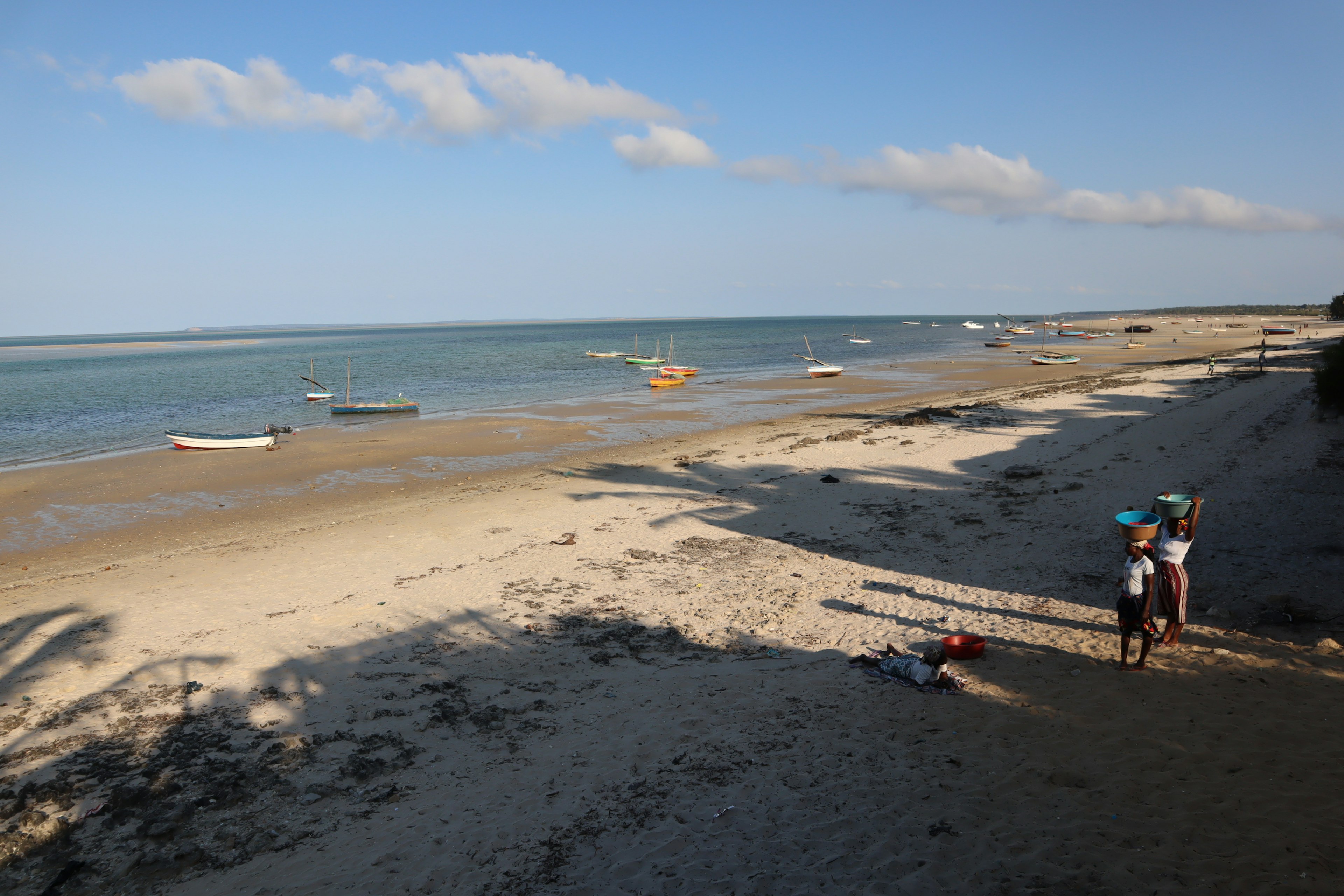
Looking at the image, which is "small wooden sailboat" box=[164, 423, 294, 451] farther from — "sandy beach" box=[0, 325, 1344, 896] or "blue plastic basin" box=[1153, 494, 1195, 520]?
"blue plastic basin" box=[1153, 494, 1195, 520]

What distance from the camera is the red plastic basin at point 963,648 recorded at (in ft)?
26.7

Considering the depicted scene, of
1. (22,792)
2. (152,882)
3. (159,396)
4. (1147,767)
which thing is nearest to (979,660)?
(1147,767)

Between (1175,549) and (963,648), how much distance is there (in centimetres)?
247

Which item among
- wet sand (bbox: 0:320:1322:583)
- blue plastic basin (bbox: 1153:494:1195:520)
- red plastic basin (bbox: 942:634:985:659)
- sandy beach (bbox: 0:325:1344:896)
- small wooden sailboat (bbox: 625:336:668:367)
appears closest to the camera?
sandy beach (bbox: 0:325:1344:896)

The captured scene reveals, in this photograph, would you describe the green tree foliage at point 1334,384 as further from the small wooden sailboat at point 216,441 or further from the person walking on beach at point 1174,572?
the small wooden sailboat at point 216,441

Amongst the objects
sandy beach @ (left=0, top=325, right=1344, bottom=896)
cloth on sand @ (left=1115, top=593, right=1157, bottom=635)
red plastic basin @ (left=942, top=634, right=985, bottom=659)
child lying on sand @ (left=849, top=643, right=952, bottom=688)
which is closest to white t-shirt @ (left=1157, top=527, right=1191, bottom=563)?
cloth on sand @ (left=1115, top=593, right=1157, bottom=635)

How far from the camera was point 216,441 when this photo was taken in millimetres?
26422

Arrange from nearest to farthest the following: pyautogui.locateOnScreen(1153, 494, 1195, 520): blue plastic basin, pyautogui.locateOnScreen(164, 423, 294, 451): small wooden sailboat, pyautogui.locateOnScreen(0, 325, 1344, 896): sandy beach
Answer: pyautogui.locateOnScreen(0, 325, 1344, 896): sandy beach
pyautogui.locateOnScreen(1153, 494, 1195, 520): blue plastic basin
pyautogui.locateOnScreen(164, 423, 294, 451): small wooden sailboat

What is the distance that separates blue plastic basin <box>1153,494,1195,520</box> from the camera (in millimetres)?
7996

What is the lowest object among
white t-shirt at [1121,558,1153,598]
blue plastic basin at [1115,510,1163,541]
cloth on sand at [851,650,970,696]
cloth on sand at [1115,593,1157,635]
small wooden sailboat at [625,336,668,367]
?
cloth on sand at [851,650,970,696]

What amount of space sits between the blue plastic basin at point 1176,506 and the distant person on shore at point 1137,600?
78cm

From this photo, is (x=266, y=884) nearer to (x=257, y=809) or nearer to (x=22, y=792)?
(x=257, y=809)

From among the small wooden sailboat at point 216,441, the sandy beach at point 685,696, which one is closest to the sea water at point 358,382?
the small wooden sailboat at point 216,441

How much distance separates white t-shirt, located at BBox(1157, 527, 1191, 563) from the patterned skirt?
0.13 feet
